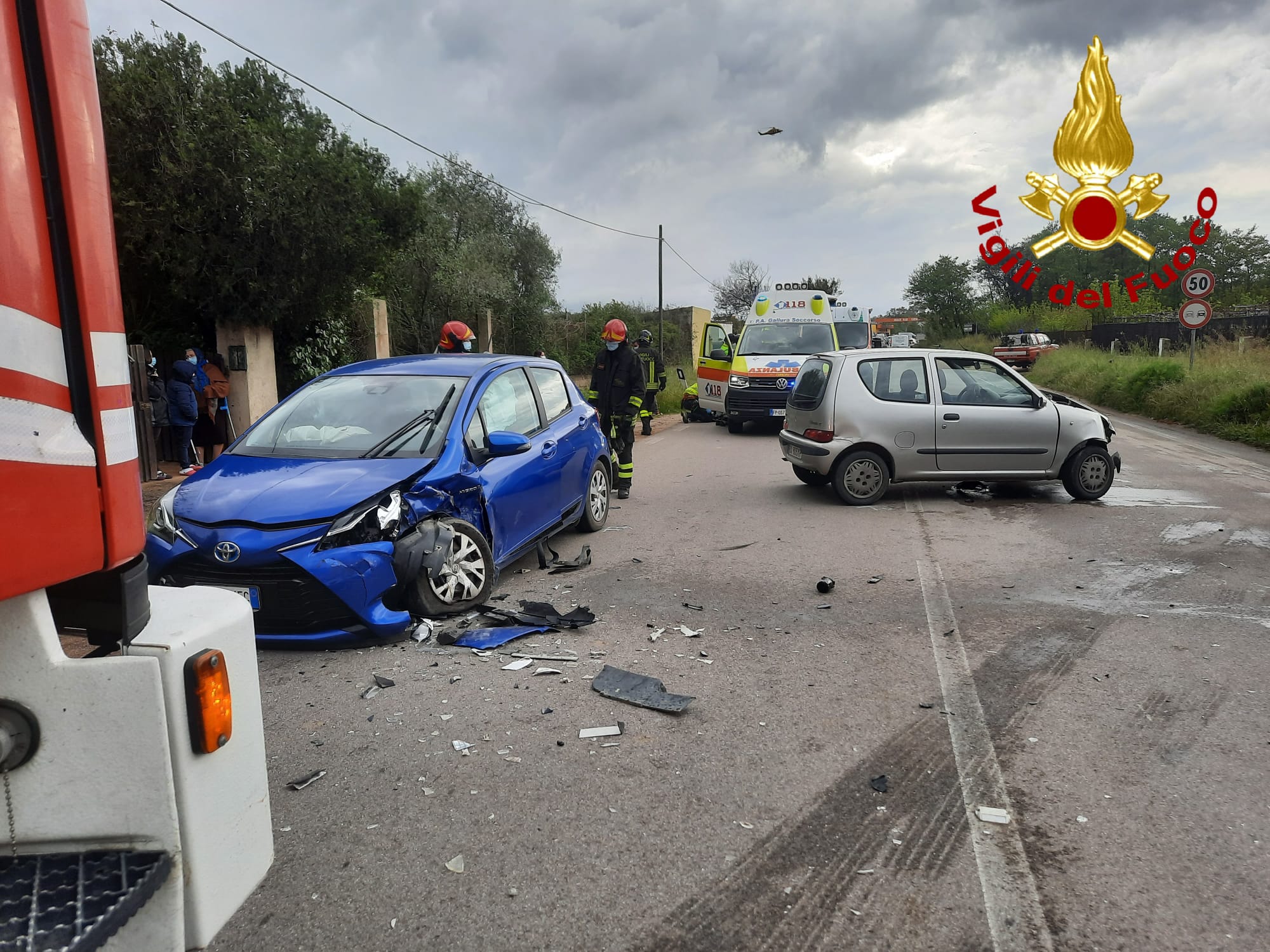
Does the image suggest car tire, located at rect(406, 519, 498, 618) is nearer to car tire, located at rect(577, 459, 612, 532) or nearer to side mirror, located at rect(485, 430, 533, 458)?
side mirror, located at rect(485, 430, 533, 458)

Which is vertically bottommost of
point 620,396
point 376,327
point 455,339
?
point 620,396

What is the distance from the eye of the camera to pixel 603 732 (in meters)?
3.89

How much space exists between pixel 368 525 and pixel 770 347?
43.7ft

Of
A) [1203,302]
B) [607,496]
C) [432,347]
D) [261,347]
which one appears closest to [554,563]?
[607,496]

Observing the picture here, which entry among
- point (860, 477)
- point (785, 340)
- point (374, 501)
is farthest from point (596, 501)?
point (785, 340)

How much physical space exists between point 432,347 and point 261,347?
10474 millimetres

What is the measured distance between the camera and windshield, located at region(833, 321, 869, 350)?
17.9 m

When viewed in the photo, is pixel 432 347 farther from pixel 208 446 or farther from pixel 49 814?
pixel 49 814

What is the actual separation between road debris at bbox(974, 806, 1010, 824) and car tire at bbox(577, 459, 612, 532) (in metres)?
4.93

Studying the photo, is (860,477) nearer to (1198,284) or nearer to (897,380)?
(897,380)

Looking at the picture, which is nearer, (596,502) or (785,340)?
(596,502)

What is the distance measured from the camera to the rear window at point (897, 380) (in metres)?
9.59

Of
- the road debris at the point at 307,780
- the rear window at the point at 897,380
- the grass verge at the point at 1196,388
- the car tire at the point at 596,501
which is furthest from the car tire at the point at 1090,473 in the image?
the road debris at the point at 307,780

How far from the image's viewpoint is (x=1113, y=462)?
9.74 metres
